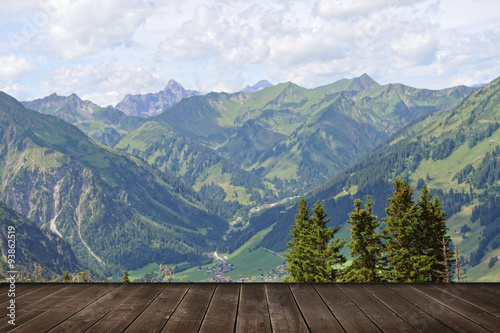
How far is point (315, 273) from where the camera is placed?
57156 mm

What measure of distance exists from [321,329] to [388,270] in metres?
48.8

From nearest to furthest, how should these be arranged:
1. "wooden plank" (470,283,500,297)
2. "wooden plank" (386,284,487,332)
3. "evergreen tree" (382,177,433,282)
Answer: "wooden plank" (386,284,487,332), "wooden plank" (470,283,500,297), "evergreen tree" (382,177,433,282)

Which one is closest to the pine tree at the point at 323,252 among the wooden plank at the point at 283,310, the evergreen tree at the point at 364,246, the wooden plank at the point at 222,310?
the evergreen tree at the point at 364,246

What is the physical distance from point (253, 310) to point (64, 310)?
4631 millimetres

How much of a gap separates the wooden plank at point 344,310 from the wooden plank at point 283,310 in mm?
876

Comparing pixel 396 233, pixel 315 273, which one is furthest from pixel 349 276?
pixel 396 233

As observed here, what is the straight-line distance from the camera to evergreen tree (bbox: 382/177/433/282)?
171ft

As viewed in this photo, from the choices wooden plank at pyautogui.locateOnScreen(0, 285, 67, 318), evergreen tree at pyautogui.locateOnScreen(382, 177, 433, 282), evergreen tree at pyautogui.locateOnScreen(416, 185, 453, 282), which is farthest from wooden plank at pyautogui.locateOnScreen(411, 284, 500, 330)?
evergreen tree at pyautogui.locateOnScreen(416, 185, 453, 282)

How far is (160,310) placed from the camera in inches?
428

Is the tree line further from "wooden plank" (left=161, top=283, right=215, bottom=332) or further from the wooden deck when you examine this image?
"wooden plank" (left=161, top=283, right=215, bottom=332)

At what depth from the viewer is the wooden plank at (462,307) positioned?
10.0 meters

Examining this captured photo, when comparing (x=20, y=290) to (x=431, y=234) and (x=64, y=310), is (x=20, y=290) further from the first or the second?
(x=431, y=234)

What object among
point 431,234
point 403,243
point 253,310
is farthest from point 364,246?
point 253,310

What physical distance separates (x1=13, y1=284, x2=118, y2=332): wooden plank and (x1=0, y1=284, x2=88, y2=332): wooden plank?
0.59 ft
